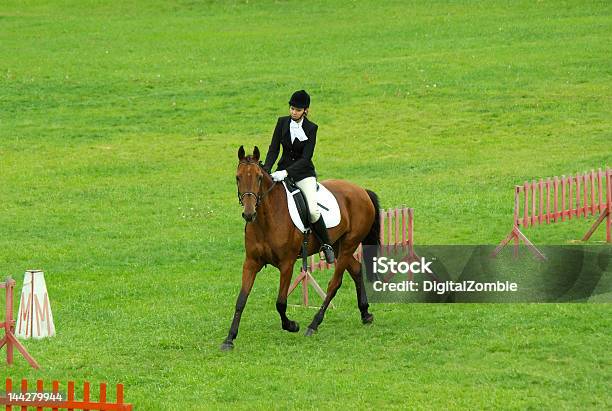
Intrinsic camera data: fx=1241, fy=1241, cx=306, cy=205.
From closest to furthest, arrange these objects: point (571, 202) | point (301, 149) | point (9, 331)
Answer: point (9, 331)
point (301, 149)
point (571, 202)

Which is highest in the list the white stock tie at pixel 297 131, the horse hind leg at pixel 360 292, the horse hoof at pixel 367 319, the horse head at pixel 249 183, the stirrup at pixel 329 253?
the white stock tie at pixel 297 131

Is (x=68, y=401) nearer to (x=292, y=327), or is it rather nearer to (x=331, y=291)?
(x=292, y=327)

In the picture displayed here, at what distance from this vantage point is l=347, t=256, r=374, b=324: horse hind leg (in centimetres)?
1861

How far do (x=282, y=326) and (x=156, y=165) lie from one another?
18.6 meters

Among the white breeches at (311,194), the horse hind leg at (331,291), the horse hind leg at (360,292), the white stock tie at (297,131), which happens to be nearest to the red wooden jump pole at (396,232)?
the horse hind leg at (360,292)

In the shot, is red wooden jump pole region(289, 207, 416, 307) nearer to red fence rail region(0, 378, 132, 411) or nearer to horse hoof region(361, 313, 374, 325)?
horse hoof region(361, 313, 374, 325)

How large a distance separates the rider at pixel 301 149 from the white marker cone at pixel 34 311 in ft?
12.1

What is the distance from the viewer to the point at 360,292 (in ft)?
61.5

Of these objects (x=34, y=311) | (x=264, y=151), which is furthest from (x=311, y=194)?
(x=264, y=151)

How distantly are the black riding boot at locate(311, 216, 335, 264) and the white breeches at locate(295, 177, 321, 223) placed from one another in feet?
0.37

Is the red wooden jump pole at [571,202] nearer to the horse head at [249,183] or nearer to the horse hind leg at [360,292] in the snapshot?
the horse hind leg at [360,292]

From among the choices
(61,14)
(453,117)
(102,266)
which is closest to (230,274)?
(102,266)

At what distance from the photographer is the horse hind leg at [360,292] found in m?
18.6

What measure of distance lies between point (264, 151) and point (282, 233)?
1959cm
